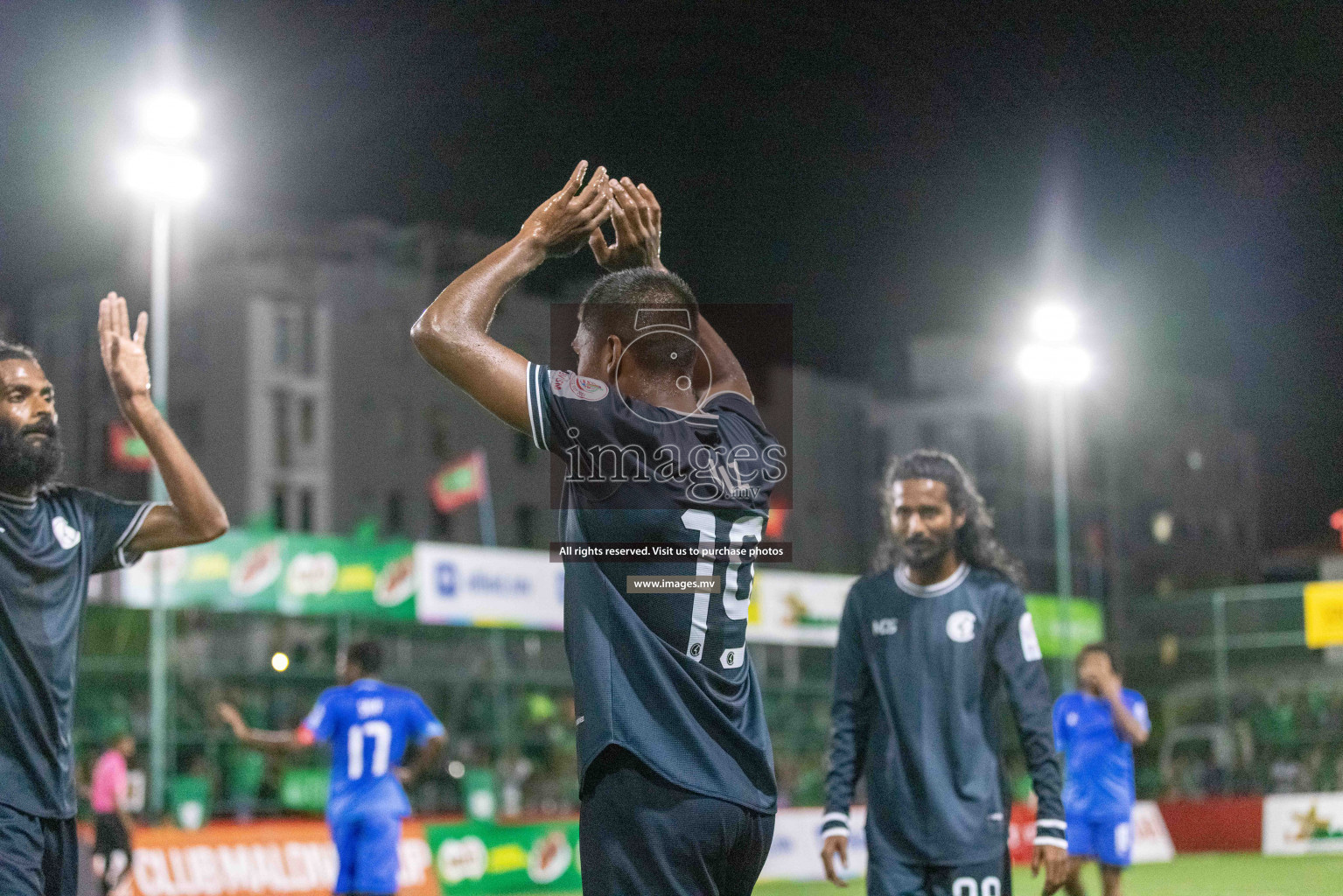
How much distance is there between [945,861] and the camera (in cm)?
524

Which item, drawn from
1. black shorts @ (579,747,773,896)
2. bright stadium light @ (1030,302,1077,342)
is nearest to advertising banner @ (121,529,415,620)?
bright stadium light @ (1030,302,1077,342)

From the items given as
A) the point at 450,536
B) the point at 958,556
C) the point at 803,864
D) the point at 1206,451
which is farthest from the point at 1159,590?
the point at 958,556

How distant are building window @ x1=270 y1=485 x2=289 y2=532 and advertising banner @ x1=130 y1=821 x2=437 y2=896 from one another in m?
38.1

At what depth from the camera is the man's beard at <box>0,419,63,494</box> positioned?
4488mm

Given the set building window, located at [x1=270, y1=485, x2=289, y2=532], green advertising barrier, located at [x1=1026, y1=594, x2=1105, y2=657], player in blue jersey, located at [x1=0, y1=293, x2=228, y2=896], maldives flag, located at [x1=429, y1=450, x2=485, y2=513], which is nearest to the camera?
player in blue jersey, located at [x1=0, y1=293, x2=228, y2=896]

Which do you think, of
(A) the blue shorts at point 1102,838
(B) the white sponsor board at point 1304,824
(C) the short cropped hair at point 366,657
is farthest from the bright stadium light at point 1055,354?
(C) the short cropped hair at point 366,657

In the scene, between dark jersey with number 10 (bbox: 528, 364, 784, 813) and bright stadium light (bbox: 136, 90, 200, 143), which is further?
bright stadium light (bbox: 136, 90, 200, 143)

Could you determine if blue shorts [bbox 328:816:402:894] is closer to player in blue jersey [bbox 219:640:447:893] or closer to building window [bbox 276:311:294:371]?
player in blue jersey [bbox 219:640:447:893]

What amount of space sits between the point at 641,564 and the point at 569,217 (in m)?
0.82

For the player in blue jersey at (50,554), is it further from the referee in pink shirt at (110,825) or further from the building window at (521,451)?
the building window at (521,451)

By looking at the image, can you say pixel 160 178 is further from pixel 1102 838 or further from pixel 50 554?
pixel 50 554

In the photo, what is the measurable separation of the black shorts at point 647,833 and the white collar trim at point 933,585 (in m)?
2.55

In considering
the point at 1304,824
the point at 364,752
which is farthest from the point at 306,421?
the point at 364,752

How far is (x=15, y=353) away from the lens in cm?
461
